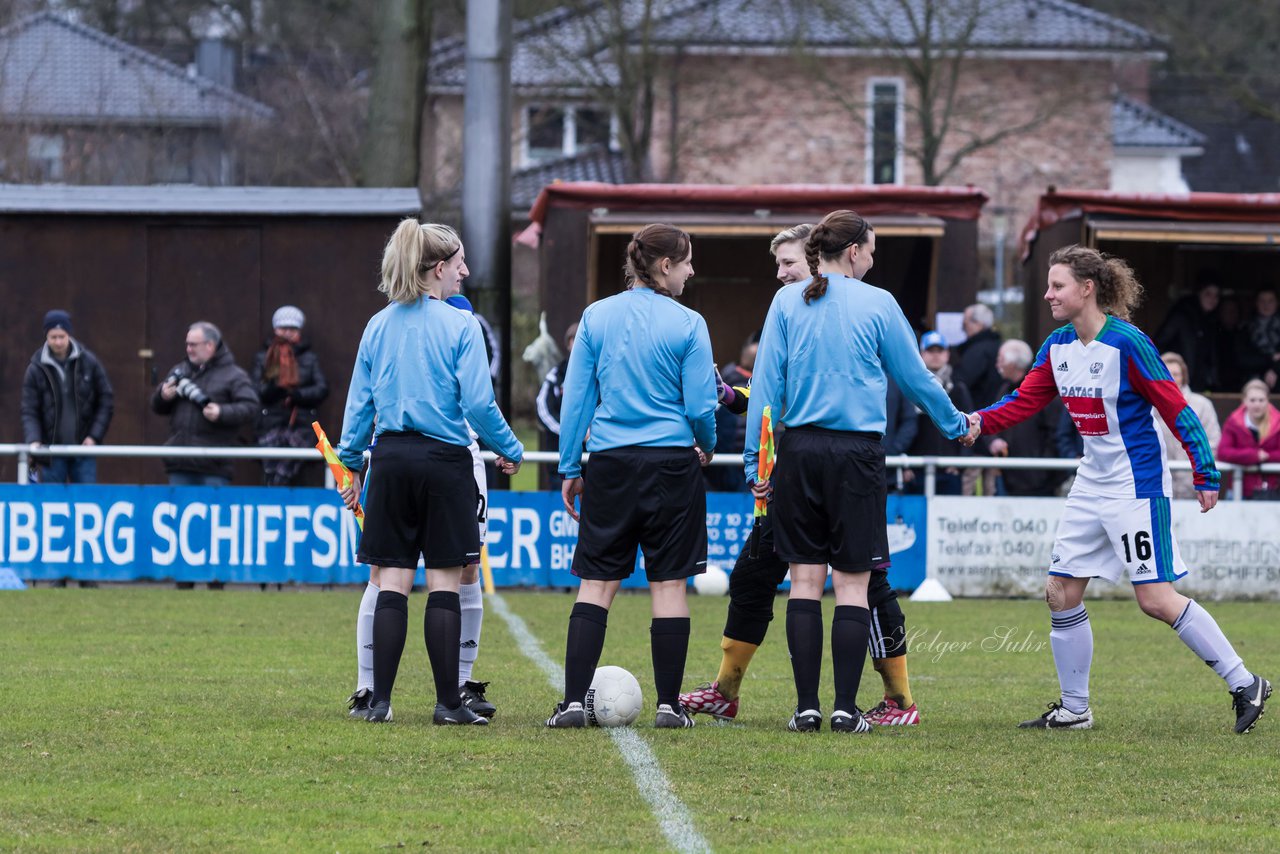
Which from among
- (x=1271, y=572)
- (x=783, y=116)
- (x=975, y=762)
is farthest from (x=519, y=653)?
(x=783, y=116)

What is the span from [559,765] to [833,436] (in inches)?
65.9

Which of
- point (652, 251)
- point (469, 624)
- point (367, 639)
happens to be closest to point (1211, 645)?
point (652, 251)

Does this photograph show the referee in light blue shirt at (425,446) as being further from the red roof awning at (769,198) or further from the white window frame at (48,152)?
the white window frame at (48,152)

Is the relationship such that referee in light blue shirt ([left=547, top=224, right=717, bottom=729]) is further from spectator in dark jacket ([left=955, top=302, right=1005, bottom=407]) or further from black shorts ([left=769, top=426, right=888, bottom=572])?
spectator in dark jacket ([left=955, top=302, right=1005, bottom=407])

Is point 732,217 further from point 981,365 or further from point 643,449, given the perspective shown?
point 643,449

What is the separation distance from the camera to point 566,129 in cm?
4328

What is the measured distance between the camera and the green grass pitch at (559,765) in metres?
5.32

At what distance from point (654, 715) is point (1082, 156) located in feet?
106

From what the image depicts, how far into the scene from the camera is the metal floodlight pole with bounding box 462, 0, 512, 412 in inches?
709

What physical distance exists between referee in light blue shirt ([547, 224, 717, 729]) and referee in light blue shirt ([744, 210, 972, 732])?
283 millimetres

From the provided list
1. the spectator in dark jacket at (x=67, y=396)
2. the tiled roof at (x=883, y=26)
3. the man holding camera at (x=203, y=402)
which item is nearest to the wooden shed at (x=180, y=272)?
the spectator in dark jacket at (x=67, y=396)

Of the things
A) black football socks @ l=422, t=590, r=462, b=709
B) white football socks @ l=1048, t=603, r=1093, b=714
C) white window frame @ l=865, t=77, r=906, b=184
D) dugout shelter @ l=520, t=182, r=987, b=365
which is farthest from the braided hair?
white window frame @ l=865, t=77, r=906, b=184

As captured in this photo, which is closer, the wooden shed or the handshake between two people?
the handshake between two people

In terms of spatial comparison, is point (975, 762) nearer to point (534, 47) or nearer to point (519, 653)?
point (519, 653)
